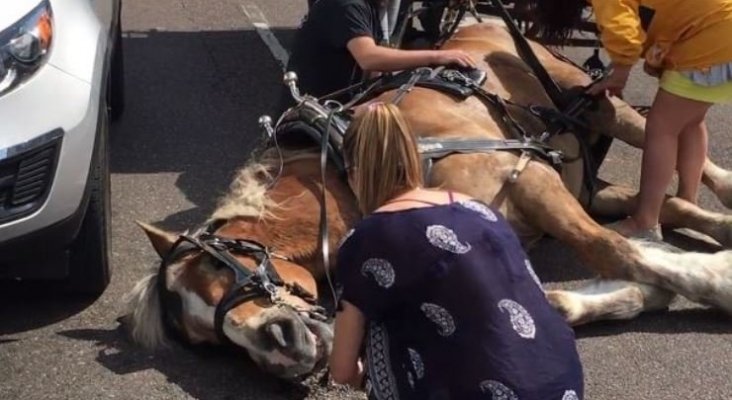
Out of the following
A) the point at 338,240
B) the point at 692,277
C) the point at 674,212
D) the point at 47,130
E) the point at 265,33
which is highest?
the point at 47,130

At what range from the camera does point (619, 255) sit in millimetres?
5055

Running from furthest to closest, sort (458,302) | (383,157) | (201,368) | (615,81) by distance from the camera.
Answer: (615,81)
(201,368)
(383,157)
(458,302)

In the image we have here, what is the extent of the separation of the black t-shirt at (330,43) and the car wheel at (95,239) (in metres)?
1.10

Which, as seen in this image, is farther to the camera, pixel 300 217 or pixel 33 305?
pixel 33 305

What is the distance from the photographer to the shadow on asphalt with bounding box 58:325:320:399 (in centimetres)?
445

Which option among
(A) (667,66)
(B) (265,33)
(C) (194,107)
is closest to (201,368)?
(A) (667,66)

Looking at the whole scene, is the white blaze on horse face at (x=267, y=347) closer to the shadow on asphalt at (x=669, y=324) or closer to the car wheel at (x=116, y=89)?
the shadow on asphalt at (x=669, y=324)

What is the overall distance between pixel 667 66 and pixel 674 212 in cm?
80

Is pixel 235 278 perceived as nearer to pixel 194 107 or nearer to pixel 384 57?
pixel 384 57

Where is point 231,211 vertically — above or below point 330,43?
below

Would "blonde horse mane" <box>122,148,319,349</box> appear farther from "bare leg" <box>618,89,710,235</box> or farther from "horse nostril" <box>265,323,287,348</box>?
"bare leg" <box>618,89,710,235</box>

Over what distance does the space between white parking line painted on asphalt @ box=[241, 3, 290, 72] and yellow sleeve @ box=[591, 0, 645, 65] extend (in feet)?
12.2

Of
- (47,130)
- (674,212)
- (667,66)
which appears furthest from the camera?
(674,212)

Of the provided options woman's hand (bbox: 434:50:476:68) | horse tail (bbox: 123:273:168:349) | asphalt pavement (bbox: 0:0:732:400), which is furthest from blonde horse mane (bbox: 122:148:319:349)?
woman's hand (bbox: 434:50:476:68)
